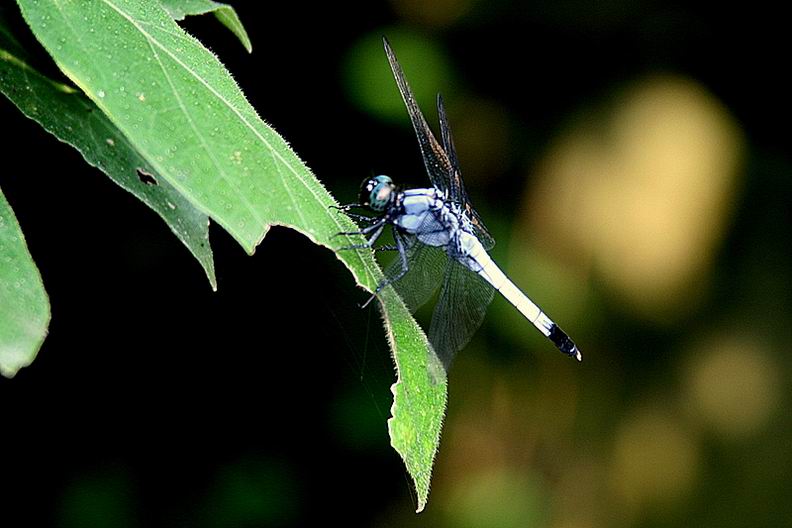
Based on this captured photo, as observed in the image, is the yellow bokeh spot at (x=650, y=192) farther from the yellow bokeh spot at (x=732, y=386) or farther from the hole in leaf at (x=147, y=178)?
the hole in leaf at (x=147, y=178)

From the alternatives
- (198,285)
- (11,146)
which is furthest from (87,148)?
(198,285)

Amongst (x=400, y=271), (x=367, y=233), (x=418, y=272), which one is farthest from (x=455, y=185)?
(x=367, y=233)

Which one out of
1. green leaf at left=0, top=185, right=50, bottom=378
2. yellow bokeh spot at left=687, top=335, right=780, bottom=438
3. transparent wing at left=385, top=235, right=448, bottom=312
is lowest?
yellow bokeh spot at left=687, top=335, right=780, bottom=438

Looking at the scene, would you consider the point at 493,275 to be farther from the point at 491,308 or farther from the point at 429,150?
the point at 491,308

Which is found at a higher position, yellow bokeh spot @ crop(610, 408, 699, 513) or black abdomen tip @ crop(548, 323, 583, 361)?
black abdomen tip @ crop(548, 323, 583, 361)

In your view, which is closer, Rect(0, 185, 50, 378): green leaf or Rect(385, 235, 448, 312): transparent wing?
Rect(0, 185, 50, 378): green leaf

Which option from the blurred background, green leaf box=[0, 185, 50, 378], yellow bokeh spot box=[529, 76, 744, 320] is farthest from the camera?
yellow bokeh spot box=[529, 76, 744, 320]

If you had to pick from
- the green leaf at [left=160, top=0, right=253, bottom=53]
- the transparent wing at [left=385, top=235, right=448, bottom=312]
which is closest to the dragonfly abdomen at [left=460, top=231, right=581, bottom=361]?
the transparent wing at [left=385, top=235, right=448, bottom=312]

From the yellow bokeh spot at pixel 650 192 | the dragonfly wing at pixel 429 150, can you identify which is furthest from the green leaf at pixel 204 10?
the yellow bokeh spot at pixel 650 192

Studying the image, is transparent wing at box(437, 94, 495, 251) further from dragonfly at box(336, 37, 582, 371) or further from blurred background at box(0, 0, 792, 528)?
blurred background at box(0, 0, 792, 528)
